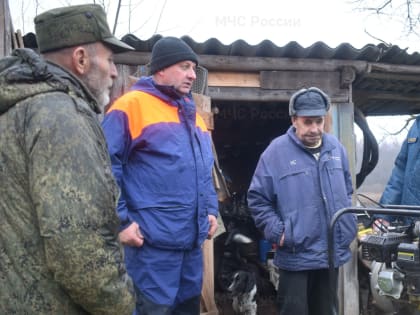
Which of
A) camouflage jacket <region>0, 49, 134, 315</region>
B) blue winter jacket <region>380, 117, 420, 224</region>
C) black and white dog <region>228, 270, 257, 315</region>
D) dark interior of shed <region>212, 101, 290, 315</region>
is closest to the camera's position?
camouflage jacket <region>0, 49, 134, 315</region>

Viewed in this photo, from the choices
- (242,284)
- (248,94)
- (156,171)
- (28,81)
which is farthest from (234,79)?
(28,81)

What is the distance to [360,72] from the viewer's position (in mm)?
4754

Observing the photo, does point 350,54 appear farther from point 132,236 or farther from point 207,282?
point 132,236

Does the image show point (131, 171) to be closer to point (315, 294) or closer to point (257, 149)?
point (315, 294)

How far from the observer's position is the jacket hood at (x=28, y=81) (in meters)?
1.52

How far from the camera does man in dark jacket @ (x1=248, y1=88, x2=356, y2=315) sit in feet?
10.3

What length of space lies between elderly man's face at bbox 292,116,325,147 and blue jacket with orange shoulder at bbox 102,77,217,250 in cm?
92

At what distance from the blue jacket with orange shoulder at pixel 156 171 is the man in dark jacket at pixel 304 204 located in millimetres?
742

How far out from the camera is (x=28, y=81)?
5.02 ft

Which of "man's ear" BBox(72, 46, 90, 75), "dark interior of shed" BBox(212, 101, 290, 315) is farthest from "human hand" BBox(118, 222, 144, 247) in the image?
"dark interior of shed" BBox(212, 101, 290, 315)

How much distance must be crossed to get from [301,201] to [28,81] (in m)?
2.06

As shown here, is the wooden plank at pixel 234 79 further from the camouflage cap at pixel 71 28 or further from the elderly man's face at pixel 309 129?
the camouflage cap at pixel 71 28

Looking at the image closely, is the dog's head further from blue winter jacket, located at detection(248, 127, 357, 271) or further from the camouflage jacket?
the camouflage jacket

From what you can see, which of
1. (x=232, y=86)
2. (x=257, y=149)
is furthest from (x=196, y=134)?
(x=257, y=149)
